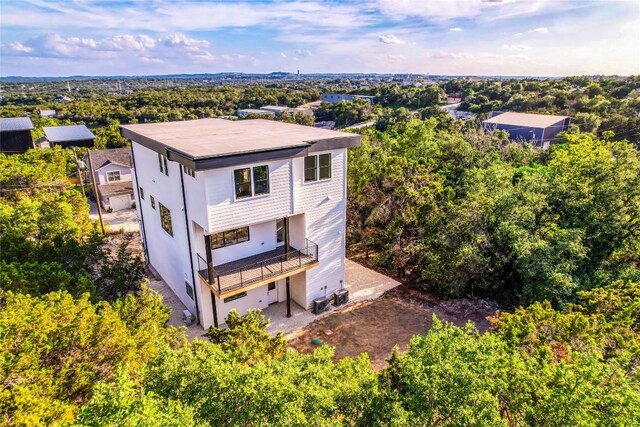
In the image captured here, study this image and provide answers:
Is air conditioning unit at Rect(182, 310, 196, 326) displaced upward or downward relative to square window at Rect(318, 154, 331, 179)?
downward

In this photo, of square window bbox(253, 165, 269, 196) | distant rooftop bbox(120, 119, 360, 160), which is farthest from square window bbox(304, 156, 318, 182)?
square window bbox(253, 165, 269, 196)

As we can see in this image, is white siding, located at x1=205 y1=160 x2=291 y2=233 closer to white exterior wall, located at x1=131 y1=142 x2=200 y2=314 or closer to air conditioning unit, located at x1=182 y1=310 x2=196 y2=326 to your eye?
white exterior wall, located at x1=131 y1=142 x2=200 y2=314

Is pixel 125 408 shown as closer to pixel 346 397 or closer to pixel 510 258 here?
pixel 346 397

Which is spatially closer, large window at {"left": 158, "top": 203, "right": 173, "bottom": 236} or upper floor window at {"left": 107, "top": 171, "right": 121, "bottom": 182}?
large window at {"left": 158, "top": 203, "right": 173, "bottom": 236}

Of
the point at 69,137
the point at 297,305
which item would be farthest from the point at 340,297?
the point at 69,137

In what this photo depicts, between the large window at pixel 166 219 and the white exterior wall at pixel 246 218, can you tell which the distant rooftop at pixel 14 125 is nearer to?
the white exterior wall at pixel 246 218

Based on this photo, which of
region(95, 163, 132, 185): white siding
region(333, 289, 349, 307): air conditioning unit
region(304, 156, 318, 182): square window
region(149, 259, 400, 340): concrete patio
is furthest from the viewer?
region(95, 163, 132, 185): white siding

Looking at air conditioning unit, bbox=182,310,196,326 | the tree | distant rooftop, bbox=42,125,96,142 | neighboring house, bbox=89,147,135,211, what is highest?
distant rooftop, bbox=42,125,96,142
